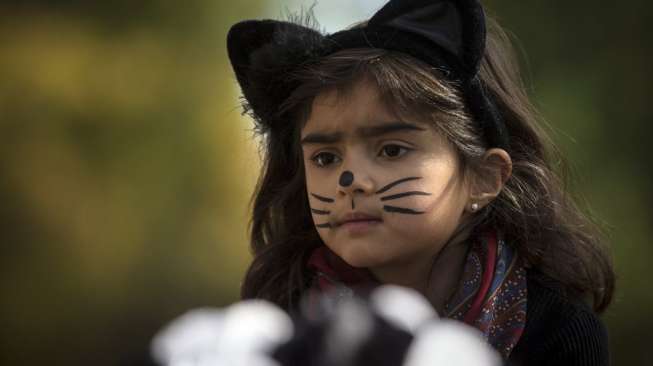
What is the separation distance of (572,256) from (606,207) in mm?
1659

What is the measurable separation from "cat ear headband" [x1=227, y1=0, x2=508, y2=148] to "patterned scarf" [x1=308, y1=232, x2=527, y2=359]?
260mm

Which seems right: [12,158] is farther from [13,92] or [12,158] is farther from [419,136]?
[419,136]

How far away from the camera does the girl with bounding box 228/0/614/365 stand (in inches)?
68.7

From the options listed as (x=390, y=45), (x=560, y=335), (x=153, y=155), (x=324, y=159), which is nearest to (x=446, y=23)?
(x=390, y=45)

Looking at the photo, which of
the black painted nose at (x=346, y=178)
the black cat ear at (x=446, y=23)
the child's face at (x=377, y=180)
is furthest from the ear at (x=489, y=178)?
the black painted nose at (x=346, y=178)

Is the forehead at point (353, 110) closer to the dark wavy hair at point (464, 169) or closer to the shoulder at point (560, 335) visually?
the dark wavy hair at point (464, 169)

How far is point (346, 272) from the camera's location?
2.00 meters

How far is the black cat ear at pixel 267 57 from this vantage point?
1895 millimetres

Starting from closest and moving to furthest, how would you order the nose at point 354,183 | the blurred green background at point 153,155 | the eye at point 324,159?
the nose at point 354,183 < the eye at point 324,159 < the blurred green background at point 153,155

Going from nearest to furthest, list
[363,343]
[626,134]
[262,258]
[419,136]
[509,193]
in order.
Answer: [363,343] → [419,136] → [509,193] → [262,258] → [626,134]

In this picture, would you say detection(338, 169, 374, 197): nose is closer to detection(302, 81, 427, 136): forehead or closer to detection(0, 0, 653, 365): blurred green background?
detection(302, 81, 427, 136): forehead

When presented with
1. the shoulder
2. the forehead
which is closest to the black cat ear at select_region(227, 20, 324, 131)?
the forehead

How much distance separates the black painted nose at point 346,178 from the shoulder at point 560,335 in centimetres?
52

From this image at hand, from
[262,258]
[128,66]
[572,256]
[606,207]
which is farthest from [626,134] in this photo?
[128,66]
